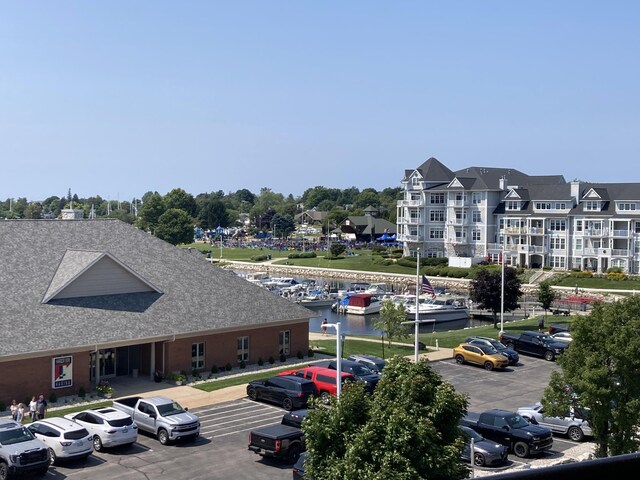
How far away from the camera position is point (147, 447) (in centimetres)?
3069

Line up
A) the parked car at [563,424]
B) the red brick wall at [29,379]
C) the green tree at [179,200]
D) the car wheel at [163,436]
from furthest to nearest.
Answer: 1. the green tree at [179,200]
2. the red brick wall at [29,379]
3. the parked car at [563,424]
4. the car wheel at [163,436]

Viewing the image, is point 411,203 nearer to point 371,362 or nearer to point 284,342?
point 284,342

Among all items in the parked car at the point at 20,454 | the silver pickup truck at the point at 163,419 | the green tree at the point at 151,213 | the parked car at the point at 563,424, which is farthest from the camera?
the green tree at the point at 151,213

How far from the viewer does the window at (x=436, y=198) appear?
12475cm

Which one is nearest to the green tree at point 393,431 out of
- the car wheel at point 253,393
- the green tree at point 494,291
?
the car wheel at point 253,393

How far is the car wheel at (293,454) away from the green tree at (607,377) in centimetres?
907

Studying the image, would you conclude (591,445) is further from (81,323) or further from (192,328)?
(81,323)

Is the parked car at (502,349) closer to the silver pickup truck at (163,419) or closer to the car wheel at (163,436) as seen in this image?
the silver pickup truck at (163,419)

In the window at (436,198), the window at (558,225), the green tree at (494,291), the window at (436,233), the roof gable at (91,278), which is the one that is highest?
the window at (436,198)

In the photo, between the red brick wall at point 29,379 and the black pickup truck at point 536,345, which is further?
the black pickup truck at point 536,345

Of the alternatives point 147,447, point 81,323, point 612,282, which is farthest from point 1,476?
point 612,282

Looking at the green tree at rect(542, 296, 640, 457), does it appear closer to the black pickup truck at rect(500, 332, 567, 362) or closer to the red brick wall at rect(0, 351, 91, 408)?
the red brick wall at rect(0, 351, 91, 408)

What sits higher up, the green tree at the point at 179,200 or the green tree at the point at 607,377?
the green tree at the point at 179,200

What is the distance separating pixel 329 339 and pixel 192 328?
55.5 feet
